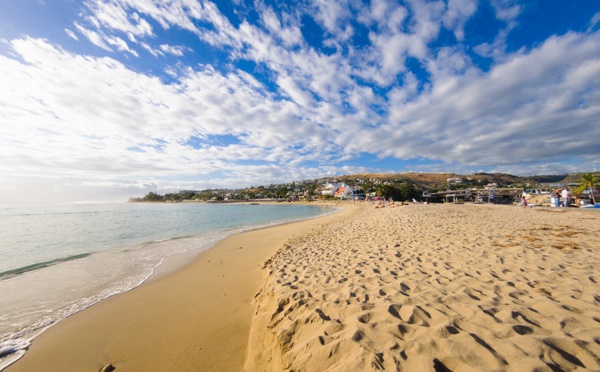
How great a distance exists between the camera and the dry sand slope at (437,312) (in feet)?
7.36

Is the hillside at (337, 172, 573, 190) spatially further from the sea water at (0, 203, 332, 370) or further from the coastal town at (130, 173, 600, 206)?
the sea water at (0, 203, 332, 370)

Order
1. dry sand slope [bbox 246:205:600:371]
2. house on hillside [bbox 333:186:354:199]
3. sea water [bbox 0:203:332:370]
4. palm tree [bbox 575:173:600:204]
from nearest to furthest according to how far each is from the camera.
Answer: dry sand slope [bbox 246:205:600:371], sea water [bbox 0:203:332:370], palm tree [bbox 575:173:600:204], house on hillside [bbox 333:186:354:199]

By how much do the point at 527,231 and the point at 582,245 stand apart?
7.72 ft

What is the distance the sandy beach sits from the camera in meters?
2.34

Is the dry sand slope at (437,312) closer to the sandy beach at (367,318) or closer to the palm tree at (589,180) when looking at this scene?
the sandy beach at (367,318)

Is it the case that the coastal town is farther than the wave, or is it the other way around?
the coastal town

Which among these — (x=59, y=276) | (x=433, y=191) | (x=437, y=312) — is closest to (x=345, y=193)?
(x=433, y=191)

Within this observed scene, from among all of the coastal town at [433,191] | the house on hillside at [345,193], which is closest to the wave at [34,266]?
the coastal town at [433,191]

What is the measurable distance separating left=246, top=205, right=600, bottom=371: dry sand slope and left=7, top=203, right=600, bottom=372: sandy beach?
0.05ft

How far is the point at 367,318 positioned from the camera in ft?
10.1

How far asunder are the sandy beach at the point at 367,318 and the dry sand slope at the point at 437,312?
15 mm

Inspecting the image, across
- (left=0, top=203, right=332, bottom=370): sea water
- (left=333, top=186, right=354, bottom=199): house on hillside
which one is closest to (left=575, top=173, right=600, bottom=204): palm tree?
(left=0, top=203, right=332, bottom=370): sea water

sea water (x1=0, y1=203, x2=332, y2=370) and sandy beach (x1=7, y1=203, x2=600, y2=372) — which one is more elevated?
sandy beach (x1=7, y1=203, x2=600, y2=372)

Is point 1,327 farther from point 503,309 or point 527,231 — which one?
point 527,231
